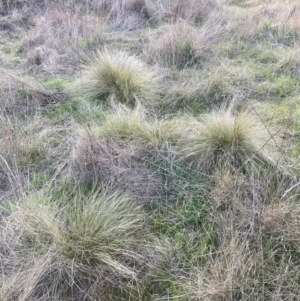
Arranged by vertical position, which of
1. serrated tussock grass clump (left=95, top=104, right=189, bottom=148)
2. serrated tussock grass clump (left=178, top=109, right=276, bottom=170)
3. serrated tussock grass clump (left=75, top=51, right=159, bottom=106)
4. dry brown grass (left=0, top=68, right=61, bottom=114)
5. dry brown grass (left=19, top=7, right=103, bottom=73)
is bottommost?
dry brown grass (left=19, top=7, right=103, bottom=73)

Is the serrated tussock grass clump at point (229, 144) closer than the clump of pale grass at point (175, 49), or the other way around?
the serrated tussock grass clump at point (229, 144)

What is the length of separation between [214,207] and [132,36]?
3377 mm

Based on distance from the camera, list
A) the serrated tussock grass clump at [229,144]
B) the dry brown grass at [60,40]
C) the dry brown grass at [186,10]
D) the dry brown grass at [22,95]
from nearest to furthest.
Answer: the serrated tussock grass clump at [229,144]
the dry brown grass at [22,95]
the dry brown grass at [60,40]
the dry brown grass at [186,10]

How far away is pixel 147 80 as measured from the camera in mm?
3162

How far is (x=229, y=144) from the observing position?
2234 mm

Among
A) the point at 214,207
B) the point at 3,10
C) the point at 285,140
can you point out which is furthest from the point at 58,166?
the point at 3,10

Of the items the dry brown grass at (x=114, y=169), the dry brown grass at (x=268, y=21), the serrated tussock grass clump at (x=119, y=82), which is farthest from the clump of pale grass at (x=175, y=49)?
the dry brown grass at (x=114, y=169)

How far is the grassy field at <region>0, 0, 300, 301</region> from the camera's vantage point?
1586mm

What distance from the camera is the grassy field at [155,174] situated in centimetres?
159

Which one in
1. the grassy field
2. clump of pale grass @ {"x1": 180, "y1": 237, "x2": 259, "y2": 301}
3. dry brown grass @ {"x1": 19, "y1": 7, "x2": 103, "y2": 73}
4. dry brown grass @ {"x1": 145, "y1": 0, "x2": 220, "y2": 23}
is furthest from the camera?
dry brown grass @ {"x1": 145, "y1": 0, "x2": 220, "y2": 23}

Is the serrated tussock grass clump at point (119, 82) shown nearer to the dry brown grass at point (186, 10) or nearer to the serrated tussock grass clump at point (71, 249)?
the serrated tussock grass clump at point (71, 249)

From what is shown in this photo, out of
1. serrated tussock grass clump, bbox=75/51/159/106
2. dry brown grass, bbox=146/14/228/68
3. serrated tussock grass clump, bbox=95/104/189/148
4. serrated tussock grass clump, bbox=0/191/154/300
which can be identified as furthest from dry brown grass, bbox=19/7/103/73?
serrated tussock grass clump, bbox=0/191/154/300

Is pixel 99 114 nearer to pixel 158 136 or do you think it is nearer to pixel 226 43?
pixel 158 136

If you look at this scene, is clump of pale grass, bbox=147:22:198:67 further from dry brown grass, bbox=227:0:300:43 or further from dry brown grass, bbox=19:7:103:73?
dry brown grass, bbox=19:7:103:73
